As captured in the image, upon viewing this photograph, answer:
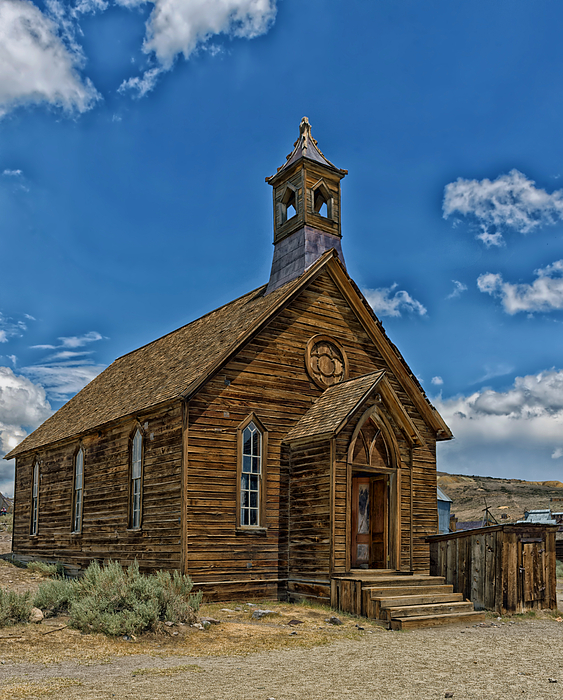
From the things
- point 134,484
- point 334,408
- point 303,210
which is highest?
point 303,210

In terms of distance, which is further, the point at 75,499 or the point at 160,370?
the point at 75,499

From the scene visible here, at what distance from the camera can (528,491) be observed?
70312 mm

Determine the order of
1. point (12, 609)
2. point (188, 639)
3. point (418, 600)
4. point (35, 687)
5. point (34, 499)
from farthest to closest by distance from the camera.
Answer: point (34, 499) < point (418, 600) < point (12, 609) < point (188, 639) < point (35, 687)

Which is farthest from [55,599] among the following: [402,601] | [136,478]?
[402,601]

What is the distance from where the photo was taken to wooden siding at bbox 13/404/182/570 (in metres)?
15.9

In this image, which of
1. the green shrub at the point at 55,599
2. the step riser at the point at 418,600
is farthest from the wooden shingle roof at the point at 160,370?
the step riser at the point at 418,600

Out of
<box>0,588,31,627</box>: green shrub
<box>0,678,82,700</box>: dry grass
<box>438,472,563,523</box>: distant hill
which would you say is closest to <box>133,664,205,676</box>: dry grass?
<box>0,678,82,700</box>: dry grass

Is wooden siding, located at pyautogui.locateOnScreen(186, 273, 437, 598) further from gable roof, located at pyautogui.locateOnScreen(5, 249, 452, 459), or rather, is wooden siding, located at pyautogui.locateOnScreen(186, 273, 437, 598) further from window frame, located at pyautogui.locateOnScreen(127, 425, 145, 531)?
window frame, located at pyautogui.locateOnScreen(127, 425, 145, 531)

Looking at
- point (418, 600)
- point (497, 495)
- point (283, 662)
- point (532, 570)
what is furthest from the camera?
point (497, 495)

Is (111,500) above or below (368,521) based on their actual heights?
above

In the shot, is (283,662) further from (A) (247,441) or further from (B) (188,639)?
(A) (247,441)

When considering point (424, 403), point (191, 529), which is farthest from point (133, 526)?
point (424, 403)

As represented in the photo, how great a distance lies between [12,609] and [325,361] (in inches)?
377

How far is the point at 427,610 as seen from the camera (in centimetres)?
1393
